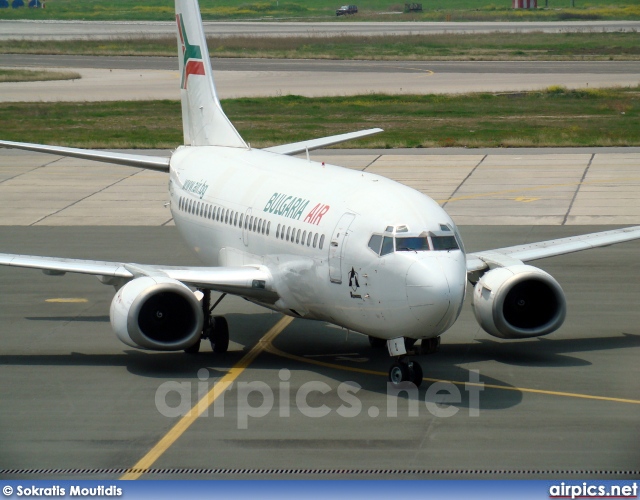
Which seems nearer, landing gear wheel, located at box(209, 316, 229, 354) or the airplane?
the airplane

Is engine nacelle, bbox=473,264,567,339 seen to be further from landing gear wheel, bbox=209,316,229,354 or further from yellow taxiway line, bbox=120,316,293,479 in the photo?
landing gear wheel, bbox=209,316,229,354

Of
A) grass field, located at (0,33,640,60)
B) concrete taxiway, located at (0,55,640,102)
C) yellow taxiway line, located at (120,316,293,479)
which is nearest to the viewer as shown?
yellow taxiway line, located at (120,316,293,479)

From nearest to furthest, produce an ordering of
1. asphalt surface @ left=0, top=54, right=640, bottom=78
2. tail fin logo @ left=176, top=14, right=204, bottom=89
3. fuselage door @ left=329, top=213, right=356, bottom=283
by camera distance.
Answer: fuselage door @ left=329, top=213, right=356, bottom=283 → tail fin logo @ left=176, top=14, right=204, bottom=89 → asphalt surface @ left=0, top=54, right=640, bottom=78

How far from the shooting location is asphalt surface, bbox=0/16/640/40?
147375 mm

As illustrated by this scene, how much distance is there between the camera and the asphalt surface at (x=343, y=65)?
98000 millimetres

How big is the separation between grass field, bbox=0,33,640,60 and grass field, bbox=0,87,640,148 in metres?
35.7

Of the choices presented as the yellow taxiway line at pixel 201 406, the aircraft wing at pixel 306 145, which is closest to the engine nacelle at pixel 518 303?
the yellow taxiway line at pixel 201 406

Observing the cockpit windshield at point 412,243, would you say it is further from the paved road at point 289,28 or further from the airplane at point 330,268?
the paved road at point 289,28

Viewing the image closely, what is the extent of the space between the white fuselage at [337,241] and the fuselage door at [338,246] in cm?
2

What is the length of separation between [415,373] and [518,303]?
380cm

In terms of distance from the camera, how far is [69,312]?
29531mm

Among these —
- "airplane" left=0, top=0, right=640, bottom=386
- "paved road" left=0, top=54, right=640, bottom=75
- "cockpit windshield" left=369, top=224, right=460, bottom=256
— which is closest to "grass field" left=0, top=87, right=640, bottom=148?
"paved road" left=0, top=54, right=640, bottom=75

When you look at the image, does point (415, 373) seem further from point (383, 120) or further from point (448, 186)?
point (383, 120)

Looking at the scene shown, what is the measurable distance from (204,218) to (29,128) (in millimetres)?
41040
